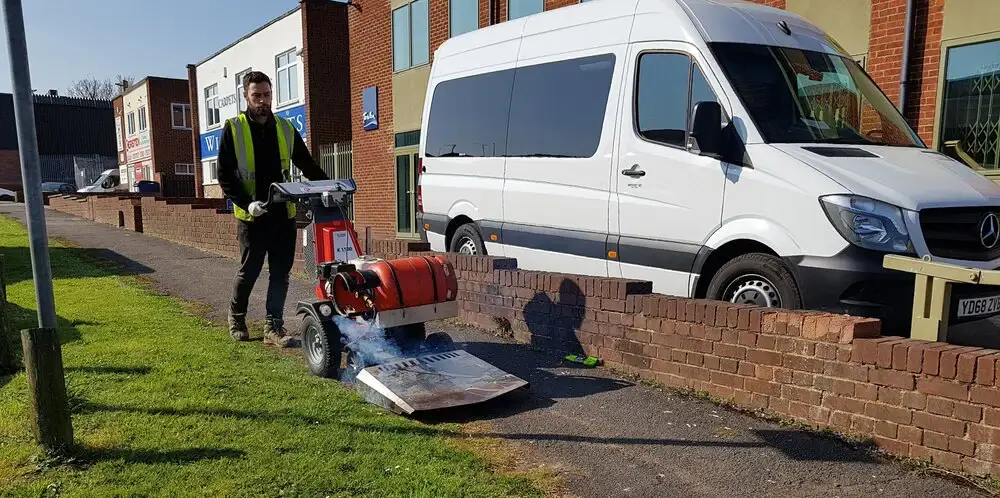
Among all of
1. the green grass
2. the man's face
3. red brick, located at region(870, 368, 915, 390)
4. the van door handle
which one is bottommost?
the green grass

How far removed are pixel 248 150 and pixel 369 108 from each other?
11.7 metres

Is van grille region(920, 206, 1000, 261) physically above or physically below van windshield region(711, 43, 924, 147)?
below

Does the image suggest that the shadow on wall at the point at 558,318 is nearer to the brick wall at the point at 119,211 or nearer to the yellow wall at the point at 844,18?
the yellow wall at the point at 844,18

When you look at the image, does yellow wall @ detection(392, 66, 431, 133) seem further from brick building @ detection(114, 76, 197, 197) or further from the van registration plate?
brick building @ detection(114, 76, 197, 197)

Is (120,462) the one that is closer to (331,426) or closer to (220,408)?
(220,408)

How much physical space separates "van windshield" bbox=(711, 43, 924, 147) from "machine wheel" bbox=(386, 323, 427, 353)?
9.30ft

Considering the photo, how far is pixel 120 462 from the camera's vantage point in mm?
3129

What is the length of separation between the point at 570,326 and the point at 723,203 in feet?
4.89

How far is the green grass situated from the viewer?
2.96m

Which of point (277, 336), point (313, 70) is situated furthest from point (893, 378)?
point (313, 70)

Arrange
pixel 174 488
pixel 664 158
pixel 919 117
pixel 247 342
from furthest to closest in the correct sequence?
pixel 919 117, pixel 247 342, pixel 664 158, pixel 174 488

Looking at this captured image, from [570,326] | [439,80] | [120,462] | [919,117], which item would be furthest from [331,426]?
[919,117]

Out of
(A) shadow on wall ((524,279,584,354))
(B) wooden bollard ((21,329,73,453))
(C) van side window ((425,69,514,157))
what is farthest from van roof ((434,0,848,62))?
(B) wooden bollard ((21,329,73,453))

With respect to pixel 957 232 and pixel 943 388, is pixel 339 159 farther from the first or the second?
pixel 943 388
